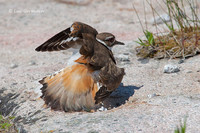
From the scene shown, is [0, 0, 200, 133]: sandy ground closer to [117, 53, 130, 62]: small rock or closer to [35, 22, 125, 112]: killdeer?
[117, 53, 130, 62]: small rock

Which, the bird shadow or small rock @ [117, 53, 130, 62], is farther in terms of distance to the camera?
small rock @ [117, 53, 130, 62]

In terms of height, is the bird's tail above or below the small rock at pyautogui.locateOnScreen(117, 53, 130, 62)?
below

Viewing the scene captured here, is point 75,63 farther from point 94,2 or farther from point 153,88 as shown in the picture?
point 94,2

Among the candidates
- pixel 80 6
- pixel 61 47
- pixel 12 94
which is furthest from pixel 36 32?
pixel 61 47

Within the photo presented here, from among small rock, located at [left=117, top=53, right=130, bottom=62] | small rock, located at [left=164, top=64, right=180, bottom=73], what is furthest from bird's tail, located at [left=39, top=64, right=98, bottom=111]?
small rock, located at [left=117, top=53, right=130, bottom=62]

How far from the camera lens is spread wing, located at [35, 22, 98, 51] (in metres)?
3.27

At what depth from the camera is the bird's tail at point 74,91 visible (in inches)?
129

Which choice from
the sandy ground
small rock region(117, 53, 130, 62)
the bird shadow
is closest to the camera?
the sandy ground

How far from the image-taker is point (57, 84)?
3.36 meters

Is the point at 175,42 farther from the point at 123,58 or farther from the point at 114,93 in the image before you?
the point at 114,93

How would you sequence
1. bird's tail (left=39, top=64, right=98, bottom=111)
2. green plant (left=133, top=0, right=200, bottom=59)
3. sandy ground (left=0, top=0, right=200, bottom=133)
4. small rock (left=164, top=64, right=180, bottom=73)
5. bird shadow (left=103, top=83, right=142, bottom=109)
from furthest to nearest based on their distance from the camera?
green plant (left=133, top=0, right=200, bottom=59) → small rock (left=164, top=64, right=180, bottom=73) → bird shadow (left=103, top=83, right=142, bottom=109) → bird's tail (left=39, top=64, right=98, bottom=111) → sandy ground (left=0, top=0, right=200, bottom=133)

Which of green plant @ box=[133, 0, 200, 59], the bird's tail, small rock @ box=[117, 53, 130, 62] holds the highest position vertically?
green plant @ box=[133, 0, 200, 59]

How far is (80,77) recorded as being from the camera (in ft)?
10.8

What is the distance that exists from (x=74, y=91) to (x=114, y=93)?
672 mm
